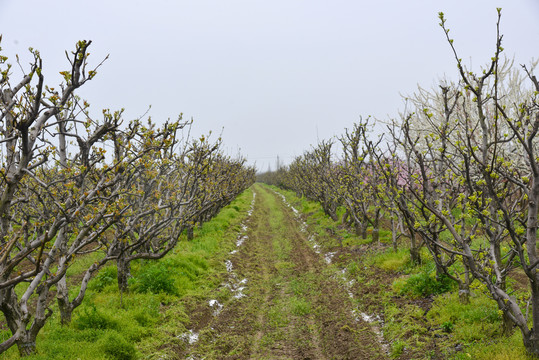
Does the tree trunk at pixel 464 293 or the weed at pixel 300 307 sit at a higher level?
the tree trunk at pixel 464 293

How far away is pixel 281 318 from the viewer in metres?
8.77

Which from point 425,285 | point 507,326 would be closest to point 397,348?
point 507,326

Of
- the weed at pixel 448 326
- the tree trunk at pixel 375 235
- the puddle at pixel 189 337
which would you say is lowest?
the puddle at pixel 189 337

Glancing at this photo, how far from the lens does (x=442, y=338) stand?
21.7 feet

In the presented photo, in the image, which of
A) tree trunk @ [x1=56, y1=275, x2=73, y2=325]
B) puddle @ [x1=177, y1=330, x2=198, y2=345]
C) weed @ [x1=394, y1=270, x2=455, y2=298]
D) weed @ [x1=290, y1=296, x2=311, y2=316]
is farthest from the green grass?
tree trunk @ [x1=56, y1=275, x2=73, y2=325]

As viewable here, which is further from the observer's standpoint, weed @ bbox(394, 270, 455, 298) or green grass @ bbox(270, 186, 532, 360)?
weed @ bbox(394, 270, 455, 298)

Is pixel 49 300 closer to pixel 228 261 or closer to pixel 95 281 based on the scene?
pixel 95 281

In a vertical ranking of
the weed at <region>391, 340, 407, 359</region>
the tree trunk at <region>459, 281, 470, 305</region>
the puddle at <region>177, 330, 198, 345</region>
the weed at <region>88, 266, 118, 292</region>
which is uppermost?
the tree trunk at <region>459, 281, 470, 305</region>

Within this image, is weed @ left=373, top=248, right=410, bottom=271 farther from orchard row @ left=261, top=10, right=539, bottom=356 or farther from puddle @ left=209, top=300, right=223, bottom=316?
puddle @ left=209, top=300, right=223, bottom=316

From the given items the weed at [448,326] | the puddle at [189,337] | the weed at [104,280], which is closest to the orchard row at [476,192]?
the weed at [448,326]

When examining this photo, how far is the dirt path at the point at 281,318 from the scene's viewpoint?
7098mm

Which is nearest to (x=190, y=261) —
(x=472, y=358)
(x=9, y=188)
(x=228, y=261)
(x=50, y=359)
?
(x=228, y=261)

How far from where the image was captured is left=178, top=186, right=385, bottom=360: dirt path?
7098 millimetres

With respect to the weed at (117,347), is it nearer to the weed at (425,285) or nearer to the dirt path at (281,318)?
the dirt path at (281,318)
